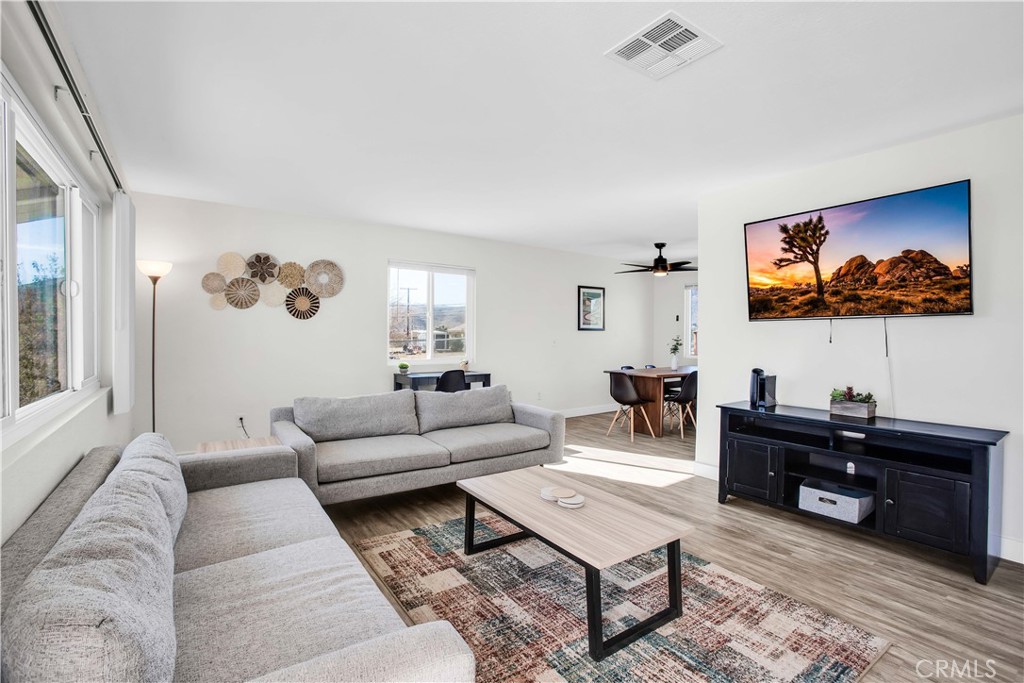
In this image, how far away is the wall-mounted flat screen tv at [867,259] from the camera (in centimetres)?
288

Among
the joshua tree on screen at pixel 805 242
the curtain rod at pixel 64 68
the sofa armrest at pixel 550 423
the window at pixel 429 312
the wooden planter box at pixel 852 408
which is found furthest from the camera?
the window at pixel 429 312

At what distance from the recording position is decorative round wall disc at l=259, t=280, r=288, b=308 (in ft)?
15.9

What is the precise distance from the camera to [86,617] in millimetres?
902

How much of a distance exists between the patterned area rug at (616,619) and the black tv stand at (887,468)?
99 cm

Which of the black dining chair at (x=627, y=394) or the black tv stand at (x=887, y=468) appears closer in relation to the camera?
the black tv stand at (x=887, y=468)

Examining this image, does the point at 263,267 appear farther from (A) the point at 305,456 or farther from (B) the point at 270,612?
(B) the point at 270,612

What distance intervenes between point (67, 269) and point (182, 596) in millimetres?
2264

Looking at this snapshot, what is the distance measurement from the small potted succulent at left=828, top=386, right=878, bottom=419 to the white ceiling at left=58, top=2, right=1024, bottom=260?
1577 mm

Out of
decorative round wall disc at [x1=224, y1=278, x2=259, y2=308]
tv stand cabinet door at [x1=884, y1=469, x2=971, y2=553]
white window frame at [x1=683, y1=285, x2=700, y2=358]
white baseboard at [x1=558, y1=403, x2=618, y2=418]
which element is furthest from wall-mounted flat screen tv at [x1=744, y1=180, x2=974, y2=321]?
decorative round wall disc at [x1=224, y1=278, x2=259, y2=308]

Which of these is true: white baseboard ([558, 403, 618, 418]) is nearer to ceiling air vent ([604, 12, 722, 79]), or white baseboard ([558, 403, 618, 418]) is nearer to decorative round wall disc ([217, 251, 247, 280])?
decorative round wall disc ([217, 251, 247, 280])

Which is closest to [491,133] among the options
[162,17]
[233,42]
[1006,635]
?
[233,42]

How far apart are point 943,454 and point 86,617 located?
3752 millimetres

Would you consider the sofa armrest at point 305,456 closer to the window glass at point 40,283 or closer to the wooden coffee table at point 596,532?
the wooden coffee table at point 596,532

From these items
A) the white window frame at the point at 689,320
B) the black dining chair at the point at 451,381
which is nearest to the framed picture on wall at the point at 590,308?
the white window frame at the point at 689,320
